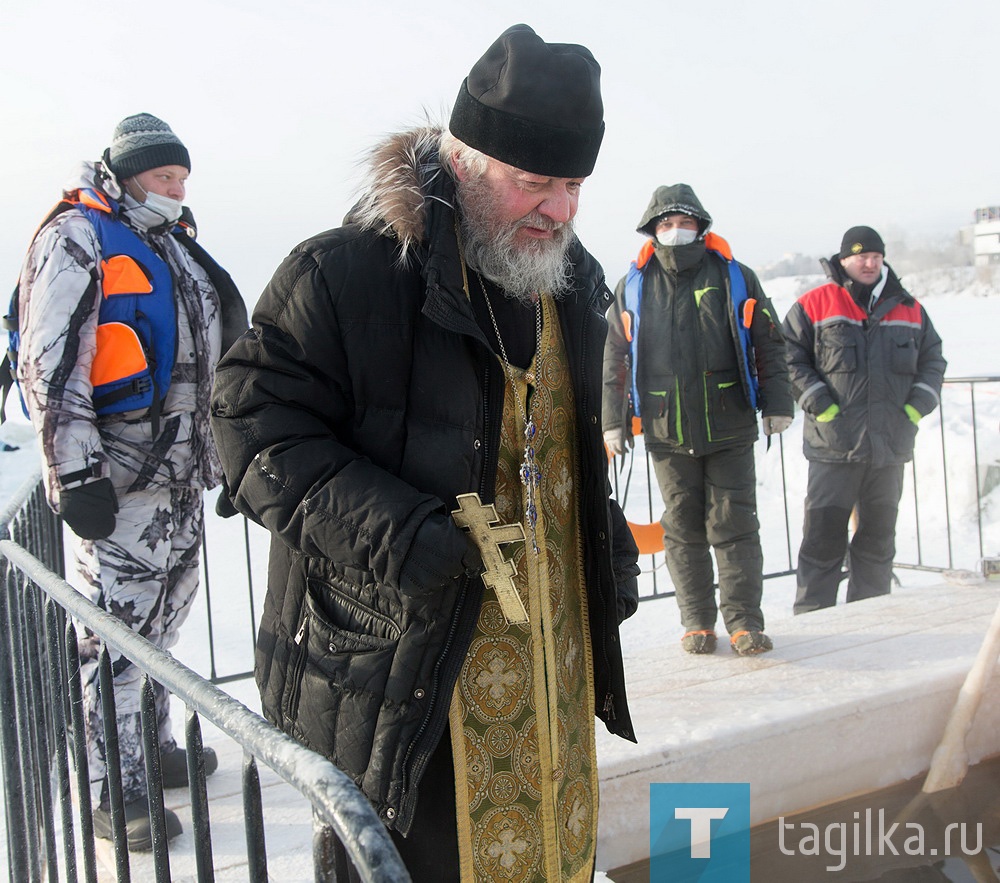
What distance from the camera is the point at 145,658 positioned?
1.41m

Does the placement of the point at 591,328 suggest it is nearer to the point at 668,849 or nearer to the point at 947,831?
the point at 668,849

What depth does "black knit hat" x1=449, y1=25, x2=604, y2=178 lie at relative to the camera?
5.89 ft

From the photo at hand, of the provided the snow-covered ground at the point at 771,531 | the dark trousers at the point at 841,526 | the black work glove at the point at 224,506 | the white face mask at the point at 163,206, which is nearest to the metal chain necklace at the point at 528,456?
the black work glove at the point at 224,506

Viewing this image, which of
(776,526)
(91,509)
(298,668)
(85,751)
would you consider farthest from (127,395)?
(776,526)

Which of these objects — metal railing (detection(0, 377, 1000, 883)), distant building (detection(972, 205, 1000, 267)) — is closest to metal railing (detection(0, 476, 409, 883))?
metal railing (detection(0, 377, 1000, 883))

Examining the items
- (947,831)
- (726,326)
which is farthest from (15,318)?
(947,831)

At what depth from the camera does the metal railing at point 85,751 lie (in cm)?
95

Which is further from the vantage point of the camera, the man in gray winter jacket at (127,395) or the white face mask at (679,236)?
the white face mask at (679,236)

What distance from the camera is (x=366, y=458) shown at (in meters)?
1.68

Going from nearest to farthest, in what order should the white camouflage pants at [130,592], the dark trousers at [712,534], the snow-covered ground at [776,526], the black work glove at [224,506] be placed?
the black work glove at [224,506] → the white camouflage pants at [130,592] → the dark trousers at [712,534] → the snow-covered ground at [776,526]

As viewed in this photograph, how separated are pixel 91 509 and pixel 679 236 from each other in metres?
2.94

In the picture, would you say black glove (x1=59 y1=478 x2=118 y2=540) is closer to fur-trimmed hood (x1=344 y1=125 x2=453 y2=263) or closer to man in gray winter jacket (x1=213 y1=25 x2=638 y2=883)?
man in gray winter jacket (x1=213 y1=25 x2=638 y2=883)

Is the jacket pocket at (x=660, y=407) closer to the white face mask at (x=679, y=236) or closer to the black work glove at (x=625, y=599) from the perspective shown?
the white face mask at (x=679, y=236)

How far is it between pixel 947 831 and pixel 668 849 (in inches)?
40.0
